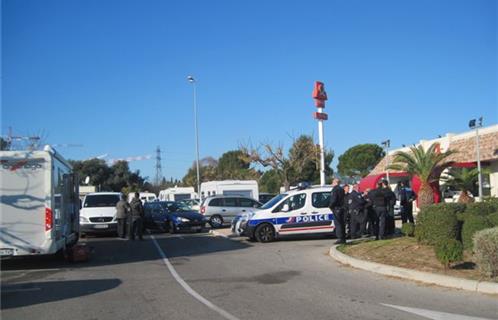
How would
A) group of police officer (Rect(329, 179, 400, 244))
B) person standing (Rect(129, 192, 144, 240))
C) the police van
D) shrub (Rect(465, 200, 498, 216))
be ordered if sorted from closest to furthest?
shrub (Rect(465, 200, 498, 216)) < group of police officer (Rect(329, 179, 400, 244)) < the police van < person standing (Rect(129, 192, 144, 240))

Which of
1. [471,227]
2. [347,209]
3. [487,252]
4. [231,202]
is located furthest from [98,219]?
[487,252]

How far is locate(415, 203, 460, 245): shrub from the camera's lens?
37.9 ft

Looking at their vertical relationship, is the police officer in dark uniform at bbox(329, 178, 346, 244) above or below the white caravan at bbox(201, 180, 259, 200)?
below

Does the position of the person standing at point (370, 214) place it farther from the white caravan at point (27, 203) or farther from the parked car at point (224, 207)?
the parked car at point (224, 207)

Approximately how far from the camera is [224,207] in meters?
26.2

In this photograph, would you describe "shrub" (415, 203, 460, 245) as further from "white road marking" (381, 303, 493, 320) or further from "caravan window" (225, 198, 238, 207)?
"caravan window" (225, 198, 238, 207)

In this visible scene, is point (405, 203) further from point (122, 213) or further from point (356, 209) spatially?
point (122, 213)

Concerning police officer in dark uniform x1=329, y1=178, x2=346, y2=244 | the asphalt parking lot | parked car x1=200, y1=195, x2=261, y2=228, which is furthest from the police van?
parked car x1=200, y1=195, x2=261, y2=228

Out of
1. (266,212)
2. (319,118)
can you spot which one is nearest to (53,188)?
(266,212)

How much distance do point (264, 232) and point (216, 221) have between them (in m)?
8.22

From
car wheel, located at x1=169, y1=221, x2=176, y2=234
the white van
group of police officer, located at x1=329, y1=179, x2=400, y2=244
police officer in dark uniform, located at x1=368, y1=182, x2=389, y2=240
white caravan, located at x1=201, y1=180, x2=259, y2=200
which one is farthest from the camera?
white caravan, located at x1=201, y1=180, x2=259, y2=200

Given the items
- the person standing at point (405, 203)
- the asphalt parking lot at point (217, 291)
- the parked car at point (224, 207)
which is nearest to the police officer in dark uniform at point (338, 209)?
the asphalt parking lot at point (217, 291)

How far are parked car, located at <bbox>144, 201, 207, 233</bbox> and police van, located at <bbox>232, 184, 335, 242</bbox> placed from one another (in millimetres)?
6063

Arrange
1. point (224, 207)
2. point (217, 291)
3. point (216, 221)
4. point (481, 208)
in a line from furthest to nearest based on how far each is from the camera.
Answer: point (224, 207) < point (216, 221) < point (481, 208) < point (217, 291)
